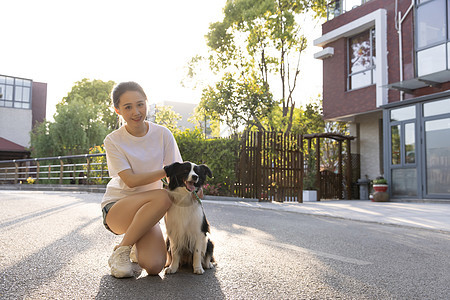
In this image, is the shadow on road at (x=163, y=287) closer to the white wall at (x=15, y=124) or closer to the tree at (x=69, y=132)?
the tree at (x=69, y=132)

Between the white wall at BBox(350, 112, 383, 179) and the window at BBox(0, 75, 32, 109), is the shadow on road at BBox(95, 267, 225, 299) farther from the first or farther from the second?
the window at BBox(0, 75, 32, 109)

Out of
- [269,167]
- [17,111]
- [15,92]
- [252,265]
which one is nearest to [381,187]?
[269,167]

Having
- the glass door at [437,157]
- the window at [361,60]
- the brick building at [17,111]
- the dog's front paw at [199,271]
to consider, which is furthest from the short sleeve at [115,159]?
the brick building at [17,111]

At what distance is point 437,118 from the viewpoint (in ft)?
43.6

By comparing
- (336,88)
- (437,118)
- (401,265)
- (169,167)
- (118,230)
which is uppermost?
(336,88)

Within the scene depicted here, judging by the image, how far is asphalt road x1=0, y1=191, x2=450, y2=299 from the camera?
8.89 ft

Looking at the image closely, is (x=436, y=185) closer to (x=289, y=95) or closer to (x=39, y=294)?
(x=289, y=95)

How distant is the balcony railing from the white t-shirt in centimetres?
1682

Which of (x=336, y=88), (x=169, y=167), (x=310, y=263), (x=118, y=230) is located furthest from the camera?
(x=336, y=88)

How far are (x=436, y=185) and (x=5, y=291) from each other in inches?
529

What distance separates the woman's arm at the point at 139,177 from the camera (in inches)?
125

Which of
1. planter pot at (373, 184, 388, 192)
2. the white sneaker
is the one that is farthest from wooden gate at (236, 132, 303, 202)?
the white sneaker

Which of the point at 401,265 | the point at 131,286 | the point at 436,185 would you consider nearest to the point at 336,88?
the point at 436,185

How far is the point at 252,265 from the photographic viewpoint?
3.56 meters
